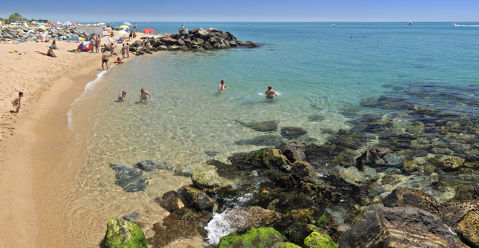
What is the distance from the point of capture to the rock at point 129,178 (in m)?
10.8

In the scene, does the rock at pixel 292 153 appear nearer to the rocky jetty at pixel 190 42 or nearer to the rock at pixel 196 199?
the rock at pixel 196 199

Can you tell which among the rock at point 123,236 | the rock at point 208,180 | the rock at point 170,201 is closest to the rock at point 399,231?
Result: the rock at point 123,236

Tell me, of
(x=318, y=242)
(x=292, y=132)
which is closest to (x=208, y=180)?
(x=318, y=242)

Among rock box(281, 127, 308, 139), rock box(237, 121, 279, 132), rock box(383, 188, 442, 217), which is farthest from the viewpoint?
rock box(237, 121, 279, 132)

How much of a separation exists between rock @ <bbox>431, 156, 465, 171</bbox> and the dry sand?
14.7 m

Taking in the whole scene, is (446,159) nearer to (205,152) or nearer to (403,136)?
(403,136)

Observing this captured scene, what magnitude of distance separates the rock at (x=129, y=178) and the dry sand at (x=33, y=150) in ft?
6.02

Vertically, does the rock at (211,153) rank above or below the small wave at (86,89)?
below

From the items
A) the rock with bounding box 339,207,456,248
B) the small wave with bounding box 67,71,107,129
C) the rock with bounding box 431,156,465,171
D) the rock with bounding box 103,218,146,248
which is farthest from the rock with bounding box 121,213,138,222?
the rock with bounding box 431,156,465,171

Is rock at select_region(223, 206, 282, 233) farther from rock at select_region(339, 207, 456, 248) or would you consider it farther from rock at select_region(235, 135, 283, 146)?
rock at select_region(235, 135, 283, 146)

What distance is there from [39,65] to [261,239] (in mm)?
32805

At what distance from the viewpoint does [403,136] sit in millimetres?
15430

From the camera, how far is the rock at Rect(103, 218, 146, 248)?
739 centimetres

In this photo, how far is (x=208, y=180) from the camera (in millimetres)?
10695
